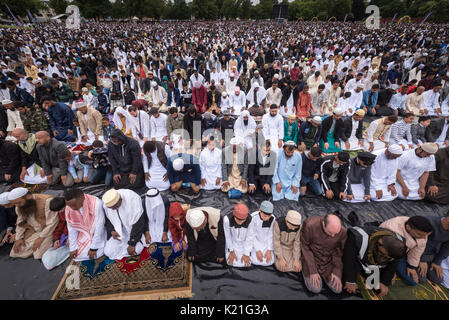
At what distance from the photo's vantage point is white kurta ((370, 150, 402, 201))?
3340mm

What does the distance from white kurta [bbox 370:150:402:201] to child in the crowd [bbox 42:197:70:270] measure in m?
4.72

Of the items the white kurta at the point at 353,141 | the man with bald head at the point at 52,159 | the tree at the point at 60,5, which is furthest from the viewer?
the tree at the point at 60,5

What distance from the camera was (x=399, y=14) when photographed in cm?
3919

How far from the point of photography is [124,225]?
2.58 m

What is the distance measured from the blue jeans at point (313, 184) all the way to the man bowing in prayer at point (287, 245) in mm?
1339

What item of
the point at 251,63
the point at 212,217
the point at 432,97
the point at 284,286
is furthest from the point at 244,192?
the point at 251,63

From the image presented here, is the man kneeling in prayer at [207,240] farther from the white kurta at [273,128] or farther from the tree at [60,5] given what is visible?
the tree at [60,5]

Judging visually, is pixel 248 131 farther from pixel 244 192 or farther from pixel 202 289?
pixel 202 289

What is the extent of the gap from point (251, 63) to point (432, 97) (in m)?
6.88

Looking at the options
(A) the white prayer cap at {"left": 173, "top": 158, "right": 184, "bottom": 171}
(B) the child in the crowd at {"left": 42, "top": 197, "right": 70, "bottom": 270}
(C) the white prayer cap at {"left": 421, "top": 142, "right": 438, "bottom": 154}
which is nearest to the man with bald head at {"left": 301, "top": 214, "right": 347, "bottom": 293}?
(A) the white prayer cap at {"left": 173, "top": 158, "right": 184, "bottom": 171}

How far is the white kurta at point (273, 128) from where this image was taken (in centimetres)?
481

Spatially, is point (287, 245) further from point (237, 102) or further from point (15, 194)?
point (237, 102)

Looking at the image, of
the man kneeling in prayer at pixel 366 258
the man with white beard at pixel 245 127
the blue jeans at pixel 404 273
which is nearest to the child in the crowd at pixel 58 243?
the man kneeling in prayer at pixel 366 258

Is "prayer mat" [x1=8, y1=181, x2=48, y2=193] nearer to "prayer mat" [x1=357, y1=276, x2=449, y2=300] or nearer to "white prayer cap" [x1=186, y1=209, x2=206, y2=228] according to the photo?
"white prayer cap" [x1=186, y1=209, x2=206, y2=228]
